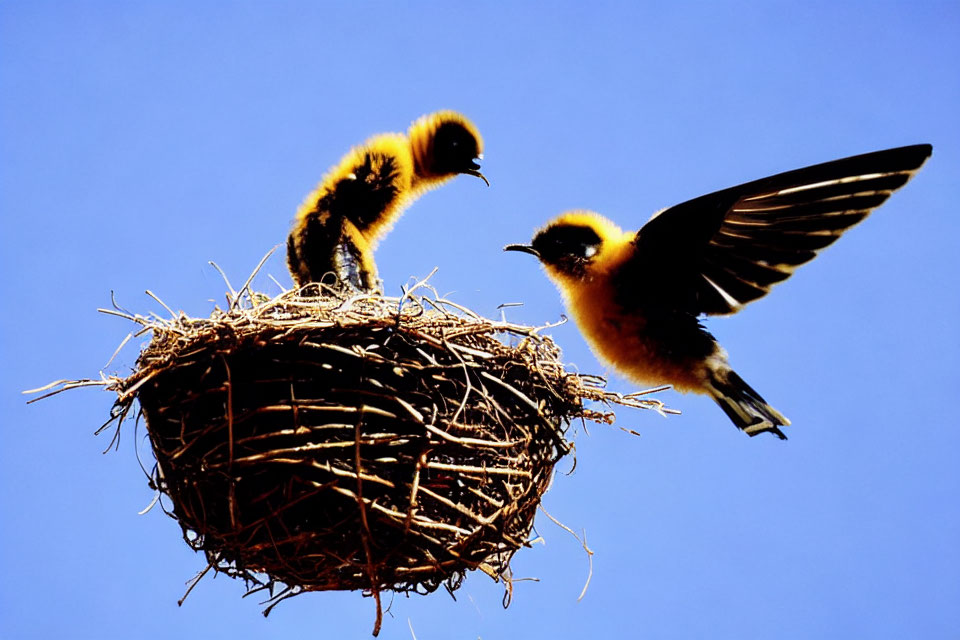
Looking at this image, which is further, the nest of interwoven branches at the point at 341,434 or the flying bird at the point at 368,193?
the flying bird at the point at 368,193

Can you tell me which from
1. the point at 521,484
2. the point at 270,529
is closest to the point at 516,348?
the point at 521,484

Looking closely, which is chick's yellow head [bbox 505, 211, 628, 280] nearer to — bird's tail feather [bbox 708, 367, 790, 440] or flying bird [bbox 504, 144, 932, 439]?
flying bird [bbox 504, 144, 932, 439]

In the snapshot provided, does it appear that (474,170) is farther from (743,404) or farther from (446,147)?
(743,404)

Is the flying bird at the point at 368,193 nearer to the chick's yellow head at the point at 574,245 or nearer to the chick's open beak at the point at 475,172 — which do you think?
the chick's open beak at the point at 475,172

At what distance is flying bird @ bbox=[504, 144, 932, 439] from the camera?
6.35 ft

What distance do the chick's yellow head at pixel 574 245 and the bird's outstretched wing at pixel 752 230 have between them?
0.07 m

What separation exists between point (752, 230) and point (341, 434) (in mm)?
1029

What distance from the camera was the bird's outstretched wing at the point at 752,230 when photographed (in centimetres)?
181

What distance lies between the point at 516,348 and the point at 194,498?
0.66m

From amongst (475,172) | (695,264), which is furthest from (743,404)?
(475,172)

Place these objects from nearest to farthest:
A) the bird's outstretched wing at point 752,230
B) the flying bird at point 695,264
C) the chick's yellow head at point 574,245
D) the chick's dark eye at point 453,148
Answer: the bird's outstretched wing at point 752,230 < the flying bird at point 695,264 < the chick's yellow head at point 574,245 < the chick's dark eye at point 453,148

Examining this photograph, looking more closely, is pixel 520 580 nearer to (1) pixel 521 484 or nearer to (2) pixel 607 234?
(1) pixel 521 484

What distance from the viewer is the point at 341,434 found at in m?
1.63

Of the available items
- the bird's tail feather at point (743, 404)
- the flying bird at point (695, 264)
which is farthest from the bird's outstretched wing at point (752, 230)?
the bird's tail feather at point (743, 404)
